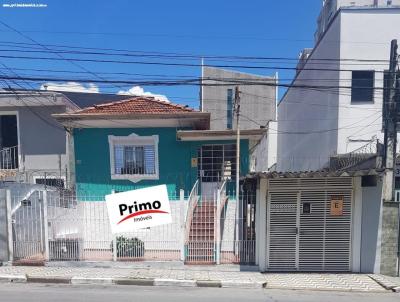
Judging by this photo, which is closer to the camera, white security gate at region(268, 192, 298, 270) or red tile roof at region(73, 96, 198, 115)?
white security gate at region(268, 192, 298, 270)

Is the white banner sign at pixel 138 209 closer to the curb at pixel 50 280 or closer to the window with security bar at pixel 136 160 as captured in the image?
the curb at pixel 50 280

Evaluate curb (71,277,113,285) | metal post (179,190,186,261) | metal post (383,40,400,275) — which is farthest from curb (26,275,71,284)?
metal post (383,40,400,275)

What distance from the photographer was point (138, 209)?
9.22m

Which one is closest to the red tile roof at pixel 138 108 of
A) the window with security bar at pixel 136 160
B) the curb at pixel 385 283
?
the window with security bar at pixel 136 160

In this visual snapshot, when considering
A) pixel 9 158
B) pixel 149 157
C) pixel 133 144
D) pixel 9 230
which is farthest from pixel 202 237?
pixel 9 158

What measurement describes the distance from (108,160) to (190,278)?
23.2 ft

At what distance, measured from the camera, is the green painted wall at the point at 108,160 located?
13.4 m

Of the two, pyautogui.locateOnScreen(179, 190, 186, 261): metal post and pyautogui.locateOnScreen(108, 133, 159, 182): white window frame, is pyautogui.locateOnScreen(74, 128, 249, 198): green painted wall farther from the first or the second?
pyautogui.locateOnScreen(179, 190, 186, 261): metal post

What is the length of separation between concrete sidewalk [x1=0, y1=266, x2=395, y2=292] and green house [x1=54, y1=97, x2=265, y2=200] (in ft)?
16.5

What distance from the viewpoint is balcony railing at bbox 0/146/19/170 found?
15.4 metres

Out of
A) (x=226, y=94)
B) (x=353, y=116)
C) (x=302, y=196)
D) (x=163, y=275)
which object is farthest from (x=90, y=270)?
(x=226, y=94)

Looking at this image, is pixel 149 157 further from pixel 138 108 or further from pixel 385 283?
pixel 385 283

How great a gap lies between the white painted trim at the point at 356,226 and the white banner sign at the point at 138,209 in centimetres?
482

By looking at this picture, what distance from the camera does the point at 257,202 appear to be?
8.98m
